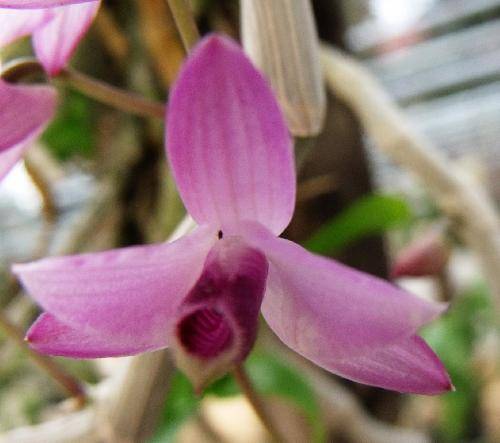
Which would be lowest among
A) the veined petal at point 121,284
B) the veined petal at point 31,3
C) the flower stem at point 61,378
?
the flower stem at point 61,378

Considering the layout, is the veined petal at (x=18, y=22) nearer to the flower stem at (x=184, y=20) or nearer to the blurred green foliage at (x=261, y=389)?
the flower stem at (x=184, y=20)

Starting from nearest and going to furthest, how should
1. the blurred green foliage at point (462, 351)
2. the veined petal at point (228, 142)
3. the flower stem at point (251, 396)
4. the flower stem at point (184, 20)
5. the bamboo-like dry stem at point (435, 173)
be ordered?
1. the veined petal at point (228, 142)
2. the flower stem at point (184, 20)
3. the flower stem at point (251, 396)
4. the bamboo-like dry stem at point (435, 173)
5. the blurred green foliage at point (462, 351)

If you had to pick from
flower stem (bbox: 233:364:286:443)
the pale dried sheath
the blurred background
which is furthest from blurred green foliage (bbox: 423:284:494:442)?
the pale dried sheath

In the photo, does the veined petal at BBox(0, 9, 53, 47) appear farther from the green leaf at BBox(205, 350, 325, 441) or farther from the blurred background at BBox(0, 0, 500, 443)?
the green leaf at BBox(205, 350, 325, 441)

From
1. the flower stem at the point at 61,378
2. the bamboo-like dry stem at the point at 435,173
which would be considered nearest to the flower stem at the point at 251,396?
the flower stem at the point at 61,378

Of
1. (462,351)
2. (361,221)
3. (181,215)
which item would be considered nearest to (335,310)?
(181,215)

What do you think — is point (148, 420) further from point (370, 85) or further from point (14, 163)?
point (370, 85)
